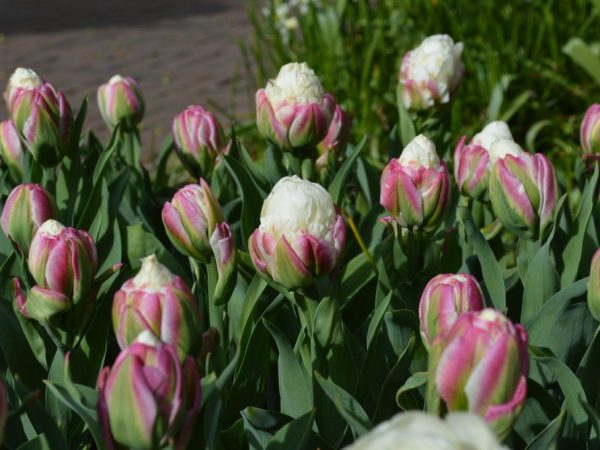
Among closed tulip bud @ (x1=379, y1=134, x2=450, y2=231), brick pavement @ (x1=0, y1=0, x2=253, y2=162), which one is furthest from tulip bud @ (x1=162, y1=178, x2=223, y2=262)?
brick pavement @ (x1=0, y1=0, x2=253, y2=162)

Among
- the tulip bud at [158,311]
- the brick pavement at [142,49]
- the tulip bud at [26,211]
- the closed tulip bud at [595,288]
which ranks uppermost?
the tulip bud at [158,311]

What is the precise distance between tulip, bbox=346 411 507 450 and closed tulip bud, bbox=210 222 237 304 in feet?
1.79

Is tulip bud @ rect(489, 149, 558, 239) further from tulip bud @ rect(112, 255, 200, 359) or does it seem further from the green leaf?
tulip bud @ rect(112, 255, 200, 359)

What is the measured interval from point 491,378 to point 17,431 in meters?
0.58

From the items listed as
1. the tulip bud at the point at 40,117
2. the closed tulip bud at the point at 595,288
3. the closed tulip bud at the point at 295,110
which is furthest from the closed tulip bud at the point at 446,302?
the tulip bud at the point at 40,117

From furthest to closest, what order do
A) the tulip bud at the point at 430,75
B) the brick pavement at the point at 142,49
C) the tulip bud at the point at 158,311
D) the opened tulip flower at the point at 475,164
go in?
the brick pavement at the point at 142,49, the tulip bud at the point at 430,75, the opened tulip flower at the point at 475,164, the tulip bud at the point at 158,311

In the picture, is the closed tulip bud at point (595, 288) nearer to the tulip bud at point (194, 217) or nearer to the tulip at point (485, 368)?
the tulip at point (485, 368)

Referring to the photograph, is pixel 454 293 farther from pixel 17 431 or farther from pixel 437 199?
pixel 17 431

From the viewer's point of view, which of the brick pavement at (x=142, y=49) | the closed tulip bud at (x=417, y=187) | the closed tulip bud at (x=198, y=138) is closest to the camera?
the closed tulip bud at (x=417, y=187)

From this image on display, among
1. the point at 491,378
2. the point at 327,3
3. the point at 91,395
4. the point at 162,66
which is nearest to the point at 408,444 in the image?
the point at 491,378

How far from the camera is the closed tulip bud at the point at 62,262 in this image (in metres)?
1.06

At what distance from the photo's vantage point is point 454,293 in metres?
0.97

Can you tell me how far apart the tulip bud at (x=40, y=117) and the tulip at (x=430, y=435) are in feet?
3.28

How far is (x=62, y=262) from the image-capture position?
Result: 1059 millimetres
